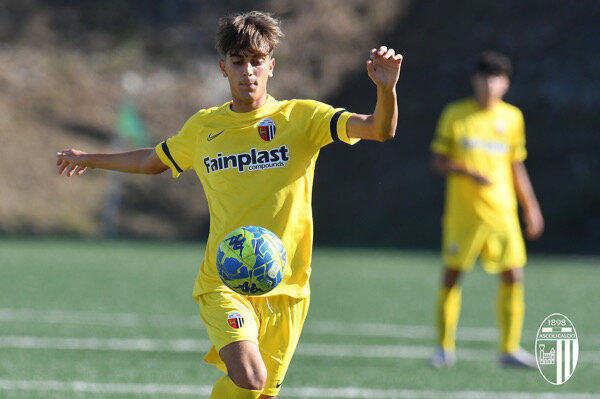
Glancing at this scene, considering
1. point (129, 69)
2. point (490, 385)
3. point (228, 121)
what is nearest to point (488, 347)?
point (490, 385)

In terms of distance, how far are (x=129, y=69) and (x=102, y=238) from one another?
5.57 metres

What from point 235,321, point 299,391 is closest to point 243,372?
point 235,321

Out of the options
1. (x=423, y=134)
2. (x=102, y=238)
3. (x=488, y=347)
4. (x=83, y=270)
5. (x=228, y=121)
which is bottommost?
(x=102, y=238)

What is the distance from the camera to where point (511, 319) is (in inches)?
286

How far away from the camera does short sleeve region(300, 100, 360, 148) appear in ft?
13.4

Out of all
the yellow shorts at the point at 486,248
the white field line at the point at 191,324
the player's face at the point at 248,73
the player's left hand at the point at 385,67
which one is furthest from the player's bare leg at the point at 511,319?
the player's left hand at the point at 385,67

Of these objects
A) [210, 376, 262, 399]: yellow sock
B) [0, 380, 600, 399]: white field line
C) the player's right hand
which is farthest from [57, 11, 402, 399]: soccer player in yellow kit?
[0, 380, 600, 399]: white field line

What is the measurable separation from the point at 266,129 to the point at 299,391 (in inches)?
95.6

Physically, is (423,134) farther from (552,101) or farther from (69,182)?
(69,182)

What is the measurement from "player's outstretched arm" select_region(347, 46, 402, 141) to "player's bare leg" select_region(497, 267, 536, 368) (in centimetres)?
373

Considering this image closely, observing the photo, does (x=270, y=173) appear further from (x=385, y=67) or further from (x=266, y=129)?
(x=385, y=67)

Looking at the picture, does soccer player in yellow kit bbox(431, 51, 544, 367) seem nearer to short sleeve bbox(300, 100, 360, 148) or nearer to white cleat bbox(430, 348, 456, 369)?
white cleat bbox(430, 348, 456, 369)

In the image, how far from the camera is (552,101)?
2459 centimetres

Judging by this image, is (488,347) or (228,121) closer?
(228,121)
